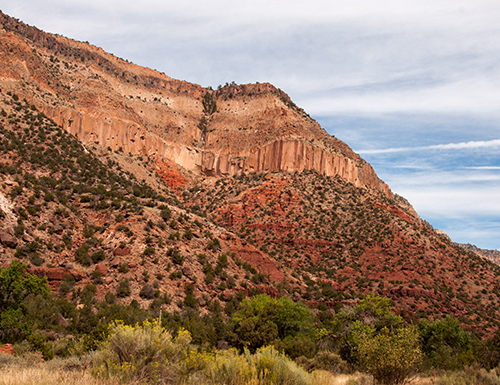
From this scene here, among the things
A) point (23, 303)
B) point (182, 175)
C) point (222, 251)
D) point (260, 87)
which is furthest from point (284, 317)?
point (260, 87)

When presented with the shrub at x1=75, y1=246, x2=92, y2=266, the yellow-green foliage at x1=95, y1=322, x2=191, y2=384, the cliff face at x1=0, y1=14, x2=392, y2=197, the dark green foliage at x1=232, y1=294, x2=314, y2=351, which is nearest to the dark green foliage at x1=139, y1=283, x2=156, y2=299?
the shrub at x1=75, y1=246, x2=92, y2=266

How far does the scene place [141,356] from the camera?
9.21 meters

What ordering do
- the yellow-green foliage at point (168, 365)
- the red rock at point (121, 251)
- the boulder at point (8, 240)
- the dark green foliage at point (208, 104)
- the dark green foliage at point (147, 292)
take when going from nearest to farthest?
the yellow-green foliage at point (168, 365) < the boulder at point (8, 240) < the dark green foliage at point (147, 292) < the red rock at point (121, 251) < the dark green foliage at point (208, 104)

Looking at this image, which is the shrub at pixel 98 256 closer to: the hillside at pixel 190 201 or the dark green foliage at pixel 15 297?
the hillside at pixel 190 201

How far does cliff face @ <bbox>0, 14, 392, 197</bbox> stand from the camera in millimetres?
50938

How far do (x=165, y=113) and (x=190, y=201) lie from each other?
23399 millimetres

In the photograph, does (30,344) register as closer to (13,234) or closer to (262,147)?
(13,234)

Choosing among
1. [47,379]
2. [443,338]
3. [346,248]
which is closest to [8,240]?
[47,379]

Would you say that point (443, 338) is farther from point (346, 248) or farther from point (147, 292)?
point (346, 248)

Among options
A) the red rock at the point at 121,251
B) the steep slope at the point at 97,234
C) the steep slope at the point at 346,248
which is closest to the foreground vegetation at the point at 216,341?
the steep slope at the point at 97,234

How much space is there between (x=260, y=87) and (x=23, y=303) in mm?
72166

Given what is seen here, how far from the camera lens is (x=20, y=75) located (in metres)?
46.5

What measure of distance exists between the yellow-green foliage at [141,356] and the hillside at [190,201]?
523 inches

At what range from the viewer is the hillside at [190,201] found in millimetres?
26672
